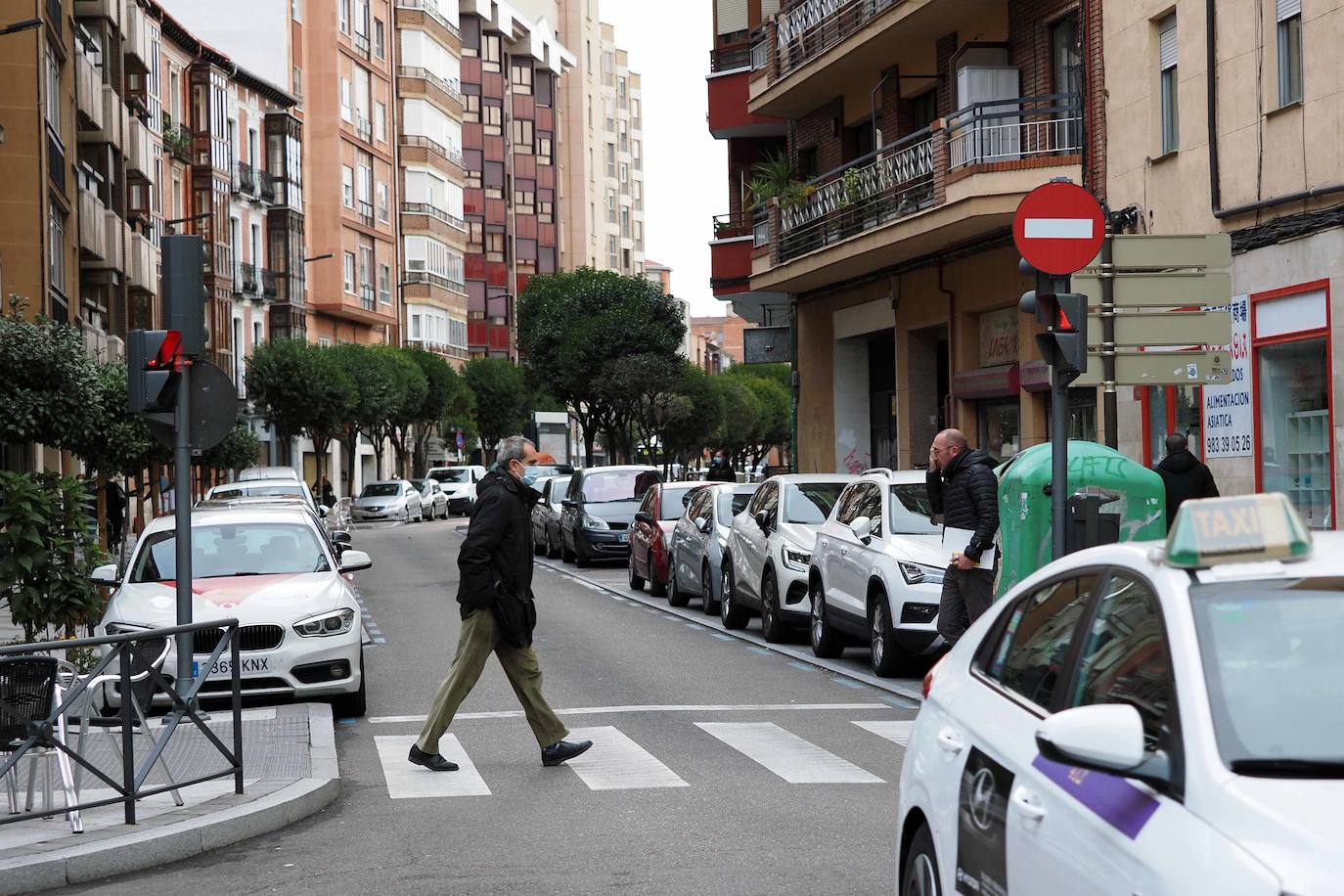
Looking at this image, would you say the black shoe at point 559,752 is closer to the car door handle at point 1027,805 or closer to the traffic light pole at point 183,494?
the traffic light pole at point 183,494

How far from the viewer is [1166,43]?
66.6 feet

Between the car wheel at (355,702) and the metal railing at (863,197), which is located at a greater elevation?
the metal railing at (863,197)

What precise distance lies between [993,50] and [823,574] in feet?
35.5

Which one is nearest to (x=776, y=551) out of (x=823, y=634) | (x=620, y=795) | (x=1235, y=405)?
(x=823, y=634)

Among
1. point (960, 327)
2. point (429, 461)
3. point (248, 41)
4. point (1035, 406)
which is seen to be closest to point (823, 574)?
point (1035, 406)

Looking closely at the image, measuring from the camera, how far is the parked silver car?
21859 mm

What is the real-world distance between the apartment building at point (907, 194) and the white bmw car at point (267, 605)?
1131 centimetres

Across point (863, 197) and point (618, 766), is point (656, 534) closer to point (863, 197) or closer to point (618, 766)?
point (863, 197)

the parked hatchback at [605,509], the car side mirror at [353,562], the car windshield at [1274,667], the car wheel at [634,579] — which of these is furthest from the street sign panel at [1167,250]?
the parked hatchback at [605,509]

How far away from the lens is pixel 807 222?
30016mm

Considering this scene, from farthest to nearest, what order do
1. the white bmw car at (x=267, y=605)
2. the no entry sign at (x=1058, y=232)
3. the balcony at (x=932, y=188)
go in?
the balcony at (x=932, y=188)
the white bmw car at (x=267, y=605)
the no entry sign at (x=1058, y=232)

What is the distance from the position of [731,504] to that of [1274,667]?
1828 cm

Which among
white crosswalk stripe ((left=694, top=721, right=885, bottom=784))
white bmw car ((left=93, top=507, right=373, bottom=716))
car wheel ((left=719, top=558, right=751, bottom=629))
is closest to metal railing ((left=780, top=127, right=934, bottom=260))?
car wheel ((left=719, top=558, right=751, bottom=629))

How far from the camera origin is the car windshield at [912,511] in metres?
15.6
